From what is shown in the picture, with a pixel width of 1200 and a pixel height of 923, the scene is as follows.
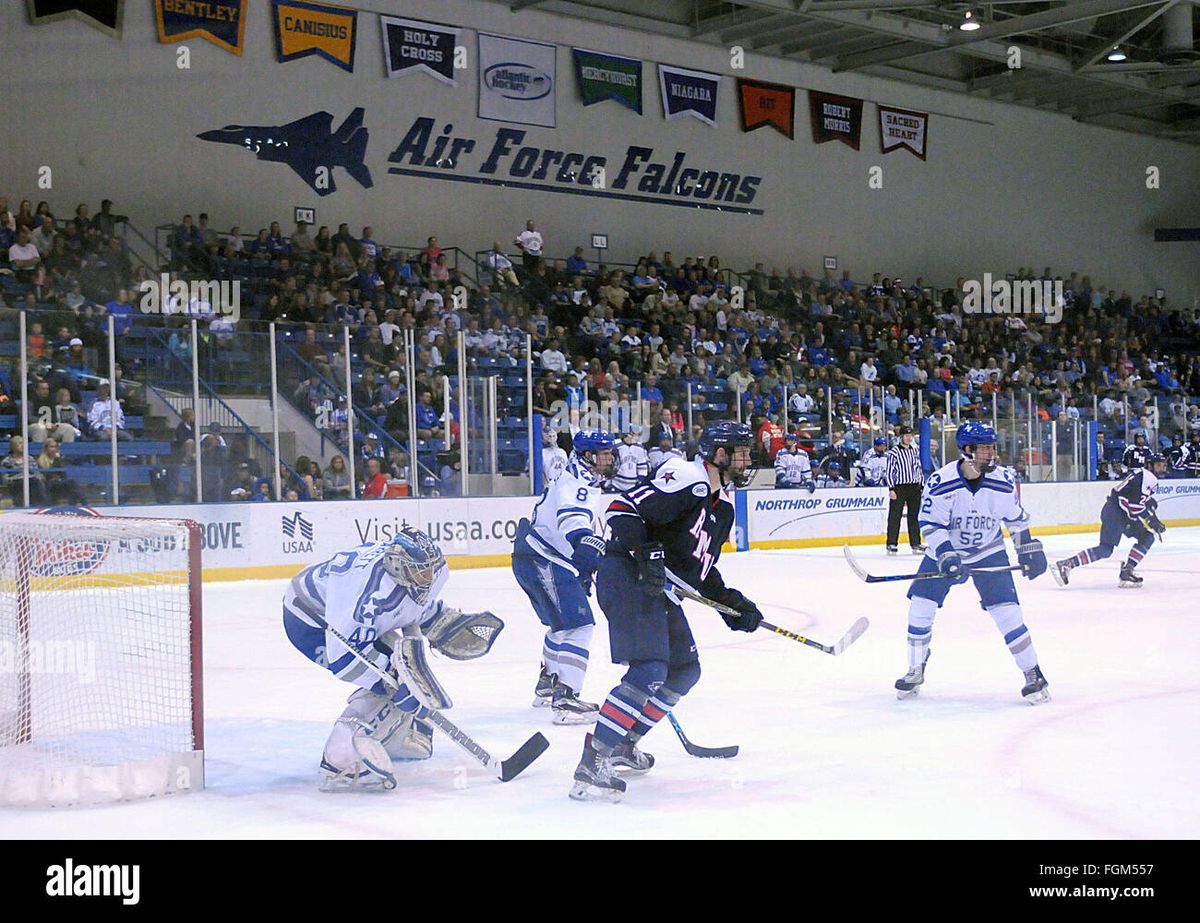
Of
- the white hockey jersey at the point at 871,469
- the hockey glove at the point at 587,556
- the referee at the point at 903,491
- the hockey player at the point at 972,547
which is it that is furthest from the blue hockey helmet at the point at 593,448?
the white hockey jersey at the point at 871,469

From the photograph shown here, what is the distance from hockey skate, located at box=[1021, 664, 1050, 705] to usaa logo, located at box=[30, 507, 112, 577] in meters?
3.82

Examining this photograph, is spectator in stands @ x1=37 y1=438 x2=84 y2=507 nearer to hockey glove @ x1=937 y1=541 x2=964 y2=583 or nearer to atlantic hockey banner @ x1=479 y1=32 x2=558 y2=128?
hockey glove @ x1=937 y1=541 x2=964 y2=583

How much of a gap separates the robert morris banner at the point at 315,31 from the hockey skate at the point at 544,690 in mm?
13046

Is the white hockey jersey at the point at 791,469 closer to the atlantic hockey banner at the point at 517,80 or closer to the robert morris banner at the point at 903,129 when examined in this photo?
the atlantic hockey banner at the point at 517,80

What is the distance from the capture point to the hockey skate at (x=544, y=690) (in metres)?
6.19

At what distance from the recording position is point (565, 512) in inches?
239

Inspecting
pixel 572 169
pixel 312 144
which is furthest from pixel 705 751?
pixel 572 169

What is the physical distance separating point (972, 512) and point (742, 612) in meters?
1.99

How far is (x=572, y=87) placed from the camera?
65.6 ft

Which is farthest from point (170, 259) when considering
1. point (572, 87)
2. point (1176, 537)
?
point (1176, 537)

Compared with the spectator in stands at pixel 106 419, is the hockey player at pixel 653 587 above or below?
below

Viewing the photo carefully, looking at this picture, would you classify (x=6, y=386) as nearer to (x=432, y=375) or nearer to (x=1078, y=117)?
(x=432, y=375)

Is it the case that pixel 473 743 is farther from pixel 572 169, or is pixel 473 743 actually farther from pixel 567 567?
pixel 572 169
